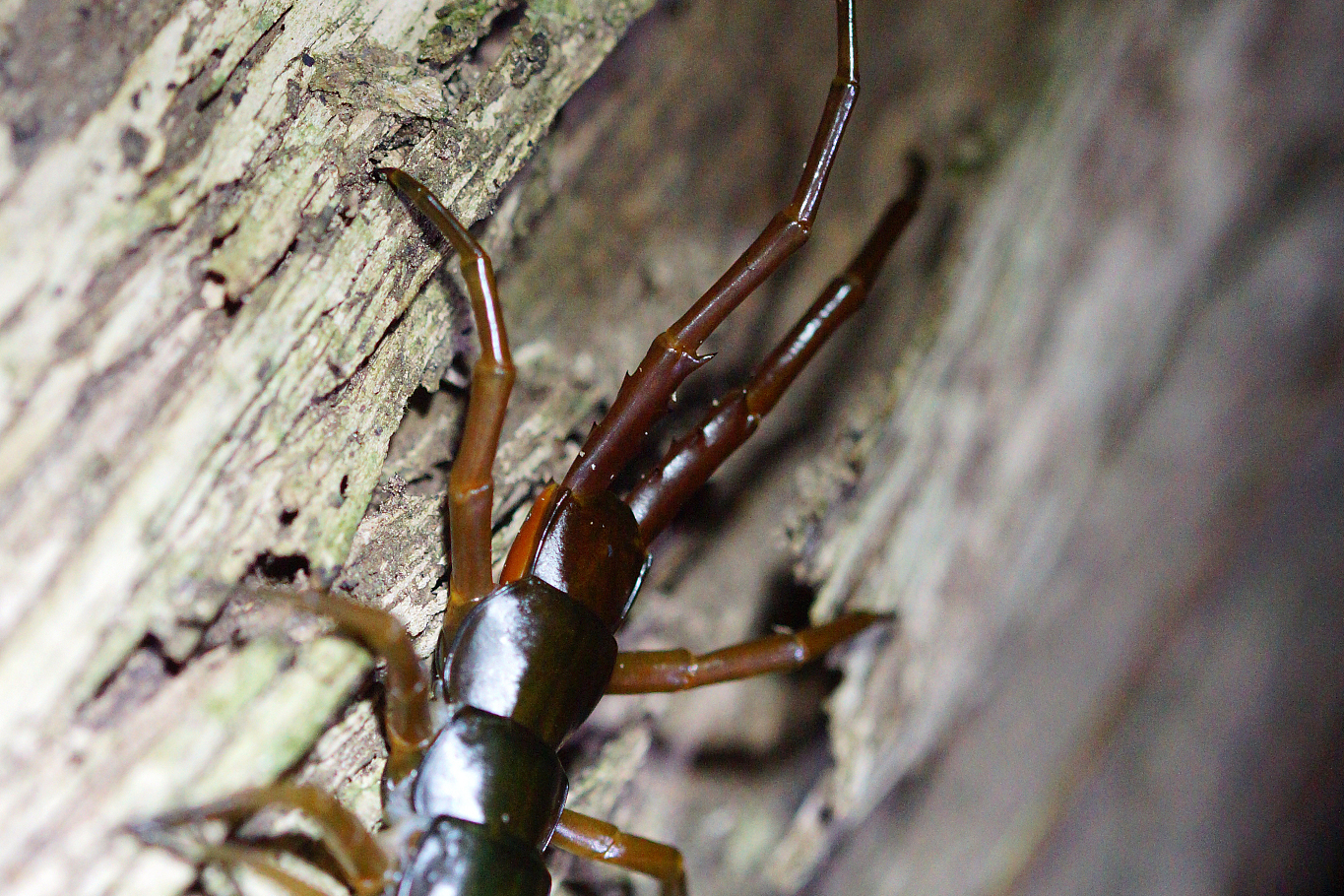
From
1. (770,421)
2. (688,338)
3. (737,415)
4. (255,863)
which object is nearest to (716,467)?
(737,415)

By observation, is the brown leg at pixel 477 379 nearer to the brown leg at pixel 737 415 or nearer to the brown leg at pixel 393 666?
the brown leg at pixel 393 666

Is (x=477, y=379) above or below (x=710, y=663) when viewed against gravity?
above

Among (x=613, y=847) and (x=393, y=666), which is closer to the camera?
(x=393, y=666)

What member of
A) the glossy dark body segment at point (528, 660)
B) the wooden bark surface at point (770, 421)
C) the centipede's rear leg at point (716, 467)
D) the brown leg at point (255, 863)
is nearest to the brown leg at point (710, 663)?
the centipede's rear leg at point (716, 467)

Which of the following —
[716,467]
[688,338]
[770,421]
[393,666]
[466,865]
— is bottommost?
[466,865]

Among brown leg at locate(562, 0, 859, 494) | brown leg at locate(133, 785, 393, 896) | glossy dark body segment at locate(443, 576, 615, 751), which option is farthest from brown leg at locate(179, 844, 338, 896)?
brown leg at locate(562, 0, 859, 494)

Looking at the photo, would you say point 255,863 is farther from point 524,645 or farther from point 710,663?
point 710,663

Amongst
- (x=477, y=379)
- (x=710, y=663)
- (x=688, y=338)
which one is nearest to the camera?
(x=477, y=379)
